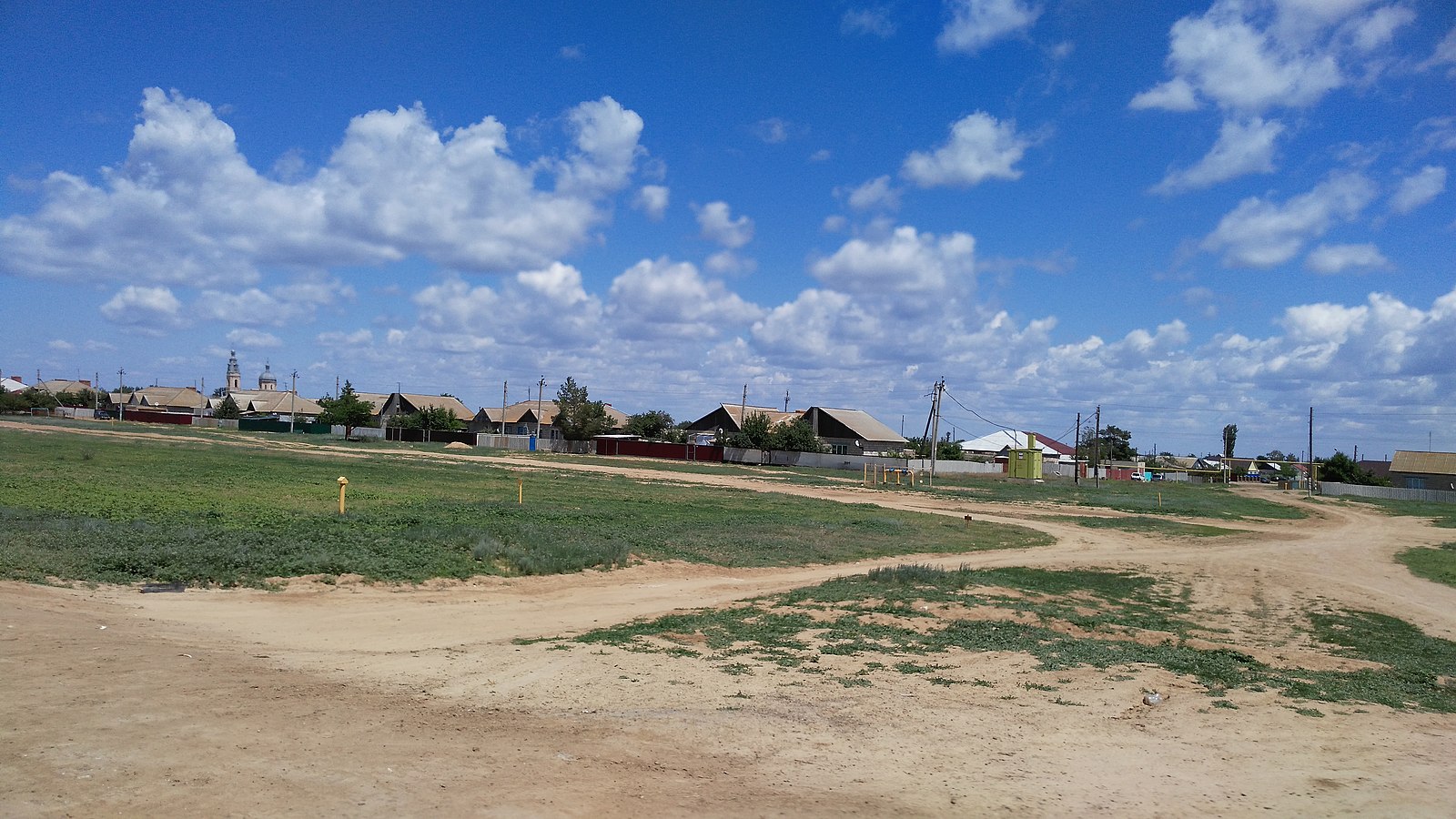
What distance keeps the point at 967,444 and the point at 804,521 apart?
110717 millimetres

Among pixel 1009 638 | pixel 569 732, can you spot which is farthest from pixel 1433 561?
pixel 569 732

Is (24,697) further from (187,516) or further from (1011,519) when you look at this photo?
(1011,519)

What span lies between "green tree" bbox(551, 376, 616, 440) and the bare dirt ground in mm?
93171

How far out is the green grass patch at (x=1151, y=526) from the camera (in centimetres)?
3938

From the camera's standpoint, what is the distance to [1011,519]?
138ft

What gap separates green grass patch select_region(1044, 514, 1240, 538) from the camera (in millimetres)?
39375

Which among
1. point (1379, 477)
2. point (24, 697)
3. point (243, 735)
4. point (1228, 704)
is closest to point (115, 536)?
A: point (24, 697)

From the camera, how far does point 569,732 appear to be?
8539mm

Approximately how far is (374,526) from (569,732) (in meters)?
15.4

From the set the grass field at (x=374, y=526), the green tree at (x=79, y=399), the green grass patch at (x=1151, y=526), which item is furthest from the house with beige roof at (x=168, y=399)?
the green grass patch at (x=1151, y=526)

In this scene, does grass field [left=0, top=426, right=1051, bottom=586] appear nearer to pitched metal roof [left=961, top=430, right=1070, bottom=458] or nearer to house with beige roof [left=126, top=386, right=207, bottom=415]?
pitched metal roof [left=961, top=430, right=1070, bottom=458]

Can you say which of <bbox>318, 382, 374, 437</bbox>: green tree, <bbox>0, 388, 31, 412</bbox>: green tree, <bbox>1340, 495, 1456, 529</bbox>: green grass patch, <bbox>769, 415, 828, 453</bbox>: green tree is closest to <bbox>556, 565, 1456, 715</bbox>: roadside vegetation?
<bbox>1340, 495, 1456, 529</bbox>: green grass patch

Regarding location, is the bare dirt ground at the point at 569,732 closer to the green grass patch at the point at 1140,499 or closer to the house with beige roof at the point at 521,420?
the green grass patch at the point at 1140,499

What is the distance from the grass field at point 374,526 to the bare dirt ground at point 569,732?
6.59 ft
